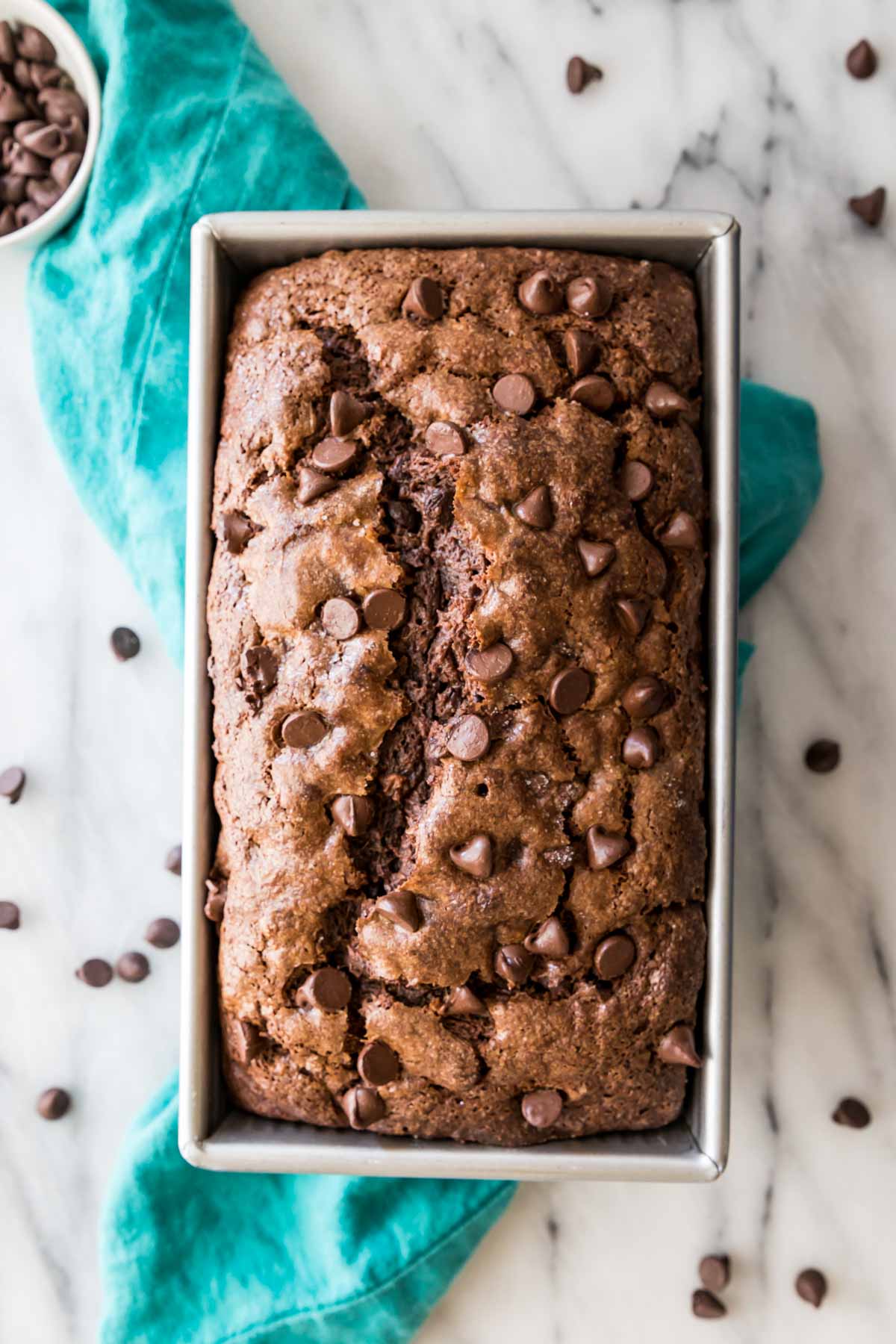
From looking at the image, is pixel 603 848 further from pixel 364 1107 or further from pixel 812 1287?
pixel 812 1287

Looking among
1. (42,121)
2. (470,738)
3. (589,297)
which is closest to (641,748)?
(470,738)

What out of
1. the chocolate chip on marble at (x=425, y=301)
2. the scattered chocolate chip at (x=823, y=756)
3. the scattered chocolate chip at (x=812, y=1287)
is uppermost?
the chocolate chip on marble at (x=425, y=301)

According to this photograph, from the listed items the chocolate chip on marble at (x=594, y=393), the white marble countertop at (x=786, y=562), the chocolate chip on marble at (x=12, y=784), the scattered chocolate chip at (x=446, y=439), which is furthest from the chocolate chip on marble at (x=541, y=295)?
the chocolate chip on marble at (x=12, y=784)

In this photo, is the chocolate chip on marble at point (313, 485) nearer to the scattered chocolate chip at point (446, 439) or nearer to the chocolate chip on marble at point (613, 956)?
the scattered chocolate chip at point (446, 439)

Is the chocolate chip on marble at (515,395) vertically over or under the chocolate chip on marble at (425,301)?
under

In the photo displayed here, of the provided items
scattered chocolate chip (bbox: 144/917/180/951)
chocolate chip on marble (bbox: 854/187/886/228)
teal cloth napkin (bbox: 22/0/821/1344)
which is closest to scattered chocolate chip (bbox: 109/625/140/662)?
teal cloth napkin (bbox: 22/0/821/1344)

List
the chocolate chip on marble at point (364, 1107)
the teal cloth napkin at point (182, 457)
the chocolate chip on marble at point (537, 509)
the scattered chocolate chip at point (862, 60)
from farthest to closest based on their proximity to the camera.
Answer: the scattered chocolate chip at point (862, 60) → the teal cloth napkin at point (182, 457) → the chocolate chip on marble at point (364, 1107) → the chocolate chip on marble at point (537, 509)

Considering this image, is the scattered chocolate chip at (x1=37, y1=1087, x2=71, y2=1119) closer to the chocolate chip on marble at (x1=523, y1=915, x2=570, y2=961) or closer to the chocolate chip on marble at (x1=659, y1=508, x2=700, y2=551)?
the chocolate chip on marble at (x1=523, y1=915, x2=570, y2=961)
